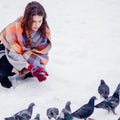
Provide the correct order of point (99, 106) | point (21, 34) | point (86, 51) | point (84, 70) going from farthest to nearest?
point (86, 51) → point (84, 70) → point (21, 34) → point (99, 106)

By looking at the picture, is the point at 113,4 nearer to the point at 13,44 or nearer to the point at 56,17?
the point at 56,17

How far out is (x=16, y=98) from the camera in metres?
5.46

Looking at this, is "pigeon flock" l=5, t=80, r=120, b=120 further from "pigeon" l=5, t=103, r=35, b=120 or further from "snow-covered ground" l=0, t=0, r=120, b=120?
"snow-covered ground" l=0, t=0, r=120, b=120

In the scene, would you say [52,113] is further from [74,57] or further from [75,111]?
[74,57]

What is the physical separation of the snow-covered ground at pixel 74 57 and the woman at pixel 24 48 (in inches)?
10.9

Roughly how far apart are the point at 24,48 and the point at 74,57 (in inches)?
51.3

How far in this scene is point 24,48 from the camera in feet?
17.8

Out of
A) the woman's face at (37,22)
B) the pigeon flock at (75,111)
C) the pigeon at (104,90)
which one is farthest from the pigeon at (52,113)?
the woman's face at (37,22)

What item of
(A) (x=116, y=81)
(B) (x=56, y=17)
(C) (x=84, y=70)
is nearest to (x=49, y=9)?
(B) (x=56, y=17)

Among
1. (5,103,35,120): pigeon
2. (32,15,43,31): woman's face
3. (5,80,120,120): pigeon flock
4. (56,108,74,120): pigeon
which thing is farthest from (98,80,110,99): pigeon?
(32,15,43,31): woman's face

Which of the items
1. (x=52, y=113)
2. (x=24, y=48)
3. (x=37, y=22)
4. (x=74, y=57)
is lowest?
(x=52, y=113)

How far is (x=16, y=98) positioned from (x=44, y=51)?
746 millimetres

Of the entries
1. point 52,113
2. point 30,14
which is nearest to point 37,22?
point 30,14

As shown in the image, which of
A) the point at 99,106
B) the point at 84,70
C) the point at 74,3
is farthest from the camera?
the point at 74,3
